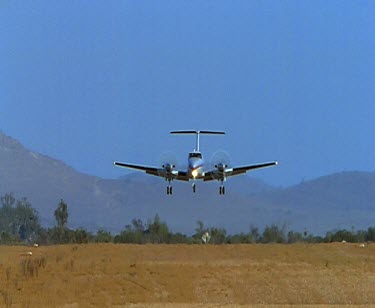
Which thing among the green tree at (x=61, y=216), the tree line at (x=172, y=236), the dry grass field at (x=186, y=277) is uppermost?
the green tree at (x=61, y=216)

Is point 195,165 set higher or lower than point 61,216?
higher

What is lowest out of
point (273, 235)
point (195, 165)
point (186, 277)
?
point (186, 277)

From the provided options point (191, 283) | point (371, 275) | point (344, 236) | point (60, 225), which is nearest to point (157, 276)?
point (191, 283)

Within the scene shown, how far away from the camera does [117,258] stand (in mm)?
73562

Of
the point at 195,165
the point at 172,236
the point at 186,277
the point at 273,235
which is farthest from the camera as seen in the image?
the point at 172,236

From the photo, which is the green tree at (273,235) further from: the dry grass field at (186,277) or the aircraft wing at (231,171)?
the dry grass field at (186,277)

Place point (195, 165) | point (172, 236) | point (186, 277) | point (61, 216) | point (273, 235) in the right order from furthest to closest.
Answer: point (61, 216)
point (172, 236)
point (273, 235)
point (195, 165)
point (186, 277)

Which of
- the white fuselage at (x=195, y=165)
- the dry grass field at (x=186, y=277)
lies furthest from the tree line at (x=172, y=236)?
the dry grass field at (x=186, y=277)

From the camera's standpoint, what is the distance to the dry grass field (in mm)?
60625

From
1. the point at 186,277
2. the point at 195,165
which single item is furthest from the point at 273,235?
the point at 186,277

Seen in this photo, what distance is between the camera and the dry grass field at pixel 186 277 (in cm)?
6062

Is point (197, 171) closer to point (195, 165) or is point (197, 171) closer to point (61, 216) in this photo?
point (195, 165)

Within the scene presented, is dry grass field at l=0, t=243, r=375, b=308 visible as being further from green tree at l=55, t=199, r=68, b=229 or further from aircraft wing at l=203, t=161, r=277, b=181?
green tree at l=55, t=199, r=68, b=229

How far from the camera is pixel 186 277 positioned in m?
66.2
